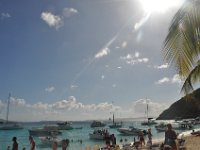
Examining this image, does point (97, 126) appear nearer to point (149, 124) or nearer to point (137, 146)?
point (149, 124)

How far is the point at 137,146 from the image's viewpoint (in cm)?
3075

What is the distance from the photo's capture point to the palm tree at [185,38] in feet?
25.7

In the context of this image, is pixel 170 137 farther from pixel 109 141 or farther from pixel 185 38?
pixel 109 141

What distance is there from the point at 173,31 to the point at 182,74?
1126 mm

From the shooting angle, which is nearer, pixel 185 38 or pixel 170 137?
pixel 185 38

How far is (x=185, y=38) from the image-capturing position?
798cm

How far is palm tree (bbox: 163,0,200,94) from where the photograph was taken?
7824mm

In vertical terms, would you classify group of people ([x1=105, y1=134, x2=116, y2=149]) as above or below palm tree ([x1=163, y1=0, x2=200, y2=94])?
below

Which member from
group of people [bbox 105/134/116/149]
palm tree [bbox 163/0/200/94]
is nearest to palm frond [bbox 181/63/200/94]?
palm tree [bbox 163/0/200/94]

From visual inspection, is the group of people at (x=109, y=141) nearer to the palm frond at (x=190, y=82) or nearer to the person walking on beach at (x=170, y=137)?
the person walking on beach at (x=170, y=137)

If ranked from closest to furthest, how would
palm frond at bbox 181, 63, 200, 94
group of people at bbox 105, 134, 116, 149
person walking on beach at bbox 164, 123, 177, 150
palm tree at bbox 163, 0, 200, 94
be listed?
1. palm tree at bbox 163, 0, 200, 94
2. palm frond at bbox 181, 63, 200, 94
3. person walking on beach at bbox 164, 123, 177, 150
4. group of people at bbox 105, 134, 116, 149

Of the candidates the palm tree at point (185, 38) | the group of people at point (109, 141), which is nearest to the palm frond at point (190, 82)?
the palm tree at point (185, 38)

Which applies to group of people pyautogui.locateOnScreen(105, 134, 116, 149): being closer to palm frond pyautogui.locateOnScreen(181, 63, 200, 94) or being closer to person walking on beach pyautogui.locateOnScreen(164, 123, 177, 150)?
person walking on beach pyautogui.locateOnScreen(164, 123, 177, 150)

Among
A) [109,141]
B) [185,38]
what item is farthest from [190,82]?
[109,141]
